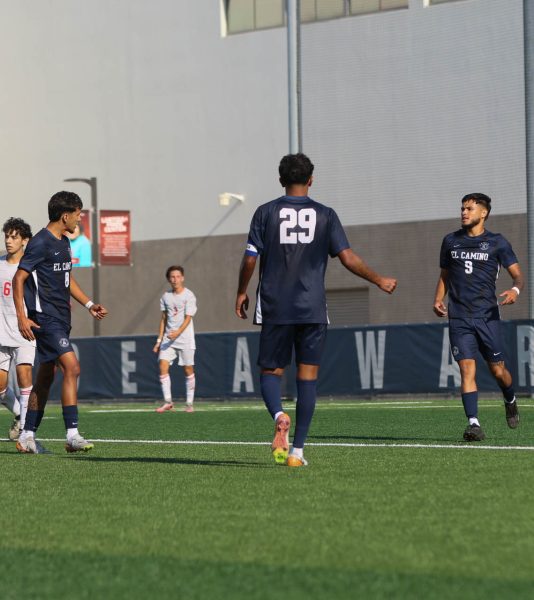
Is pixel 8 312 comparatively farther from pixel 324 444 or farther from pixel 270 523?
pixel 270 523

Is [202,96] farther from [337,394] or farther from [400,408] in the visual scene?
[400,408]

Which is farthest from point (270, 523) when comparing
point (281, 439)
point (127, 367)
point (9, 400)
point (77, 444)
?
point (127, 367)

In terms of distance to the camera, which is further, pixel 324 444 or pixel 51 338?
pixel 324 444

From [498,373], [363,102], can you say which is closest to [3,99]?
[363,102]

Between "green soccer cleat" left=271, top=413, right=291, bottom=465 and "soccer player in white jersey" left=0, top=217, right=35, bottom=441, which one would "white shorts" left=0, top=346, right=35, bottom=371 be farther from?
"green soccer cleat" left=271, top=413, right=291, bottom=465

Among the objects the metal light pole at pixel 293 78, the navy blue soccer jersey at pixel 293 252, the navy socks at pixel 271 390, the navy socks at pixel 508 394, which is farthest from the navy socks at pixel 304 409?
the metal light pole at pixel 293 78

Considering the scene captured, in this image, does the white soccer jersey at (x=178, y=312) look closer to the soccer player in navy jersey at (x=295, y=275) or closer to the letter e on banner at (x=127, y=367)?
A: the letter e on banner at (x=127, y=367)

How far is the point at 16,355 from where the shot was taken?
13.5 m

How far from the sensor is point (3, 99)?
39500mm

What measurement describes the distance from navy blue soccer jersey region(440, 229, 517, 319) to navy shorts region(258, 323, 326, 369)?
10.1ft

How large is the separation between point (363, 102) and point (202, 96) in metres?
4.81

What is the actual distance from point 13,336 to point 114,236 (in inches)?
924

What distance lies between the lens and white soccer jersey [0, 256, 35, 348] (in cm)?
1335

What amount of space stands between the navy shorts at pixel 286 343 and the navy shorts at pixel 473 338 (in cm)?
301
